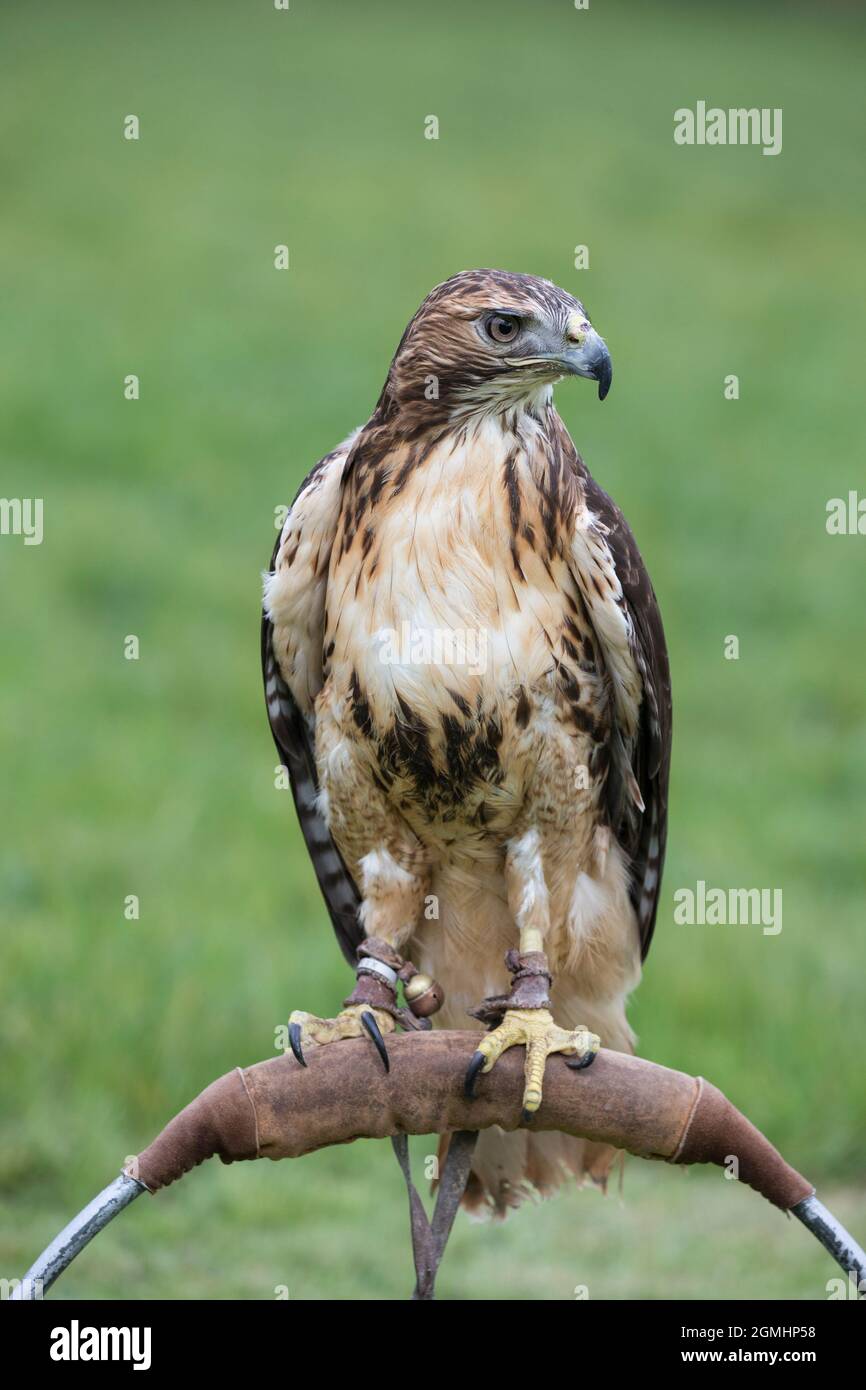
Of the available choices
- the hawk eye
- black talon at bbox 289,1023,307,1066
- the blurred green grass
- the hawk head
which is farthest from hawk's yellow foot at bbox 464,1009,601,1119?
the blurred green grass

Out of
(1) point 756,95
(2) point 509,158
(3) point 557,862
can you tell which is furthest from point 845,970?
(1) point 756,95

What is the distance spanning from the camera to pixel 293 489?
1177cm

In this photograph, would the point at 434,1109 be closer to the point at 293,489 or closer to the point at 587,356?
the point at 587,356

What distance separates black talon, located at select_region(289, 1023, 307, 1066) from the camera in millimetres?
Result: 3547

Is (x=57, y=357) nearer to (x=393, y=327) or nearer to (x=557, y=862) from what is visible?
(x=393, y=327)

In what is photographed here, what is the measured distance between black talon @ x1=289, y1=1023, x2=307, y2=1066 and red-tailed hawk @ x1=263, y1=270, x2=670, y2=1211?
12 mm

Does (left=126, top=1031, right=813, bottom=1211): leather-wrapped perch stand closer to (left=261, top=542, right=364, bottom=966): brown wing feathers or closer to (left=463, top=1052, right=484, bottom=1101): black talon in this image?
(left=463, top=1052, right=484, bottom=1101): black talon

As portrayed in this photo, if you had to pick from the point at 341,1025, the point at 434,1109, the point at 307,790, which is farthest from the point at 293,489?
the point at 434,1109

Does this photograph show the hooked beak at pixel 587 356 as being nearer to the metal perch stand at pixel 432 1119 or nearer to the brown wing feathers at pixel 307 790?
the brown wing feathers at pixel 307 790

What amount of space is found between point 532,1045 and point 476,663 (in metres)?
0.81

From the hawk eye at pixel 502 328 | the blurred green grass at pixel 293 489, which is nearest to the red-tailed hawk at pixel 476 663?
the hawk eye at pixel 502 328

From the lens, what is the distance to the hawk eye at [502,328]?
3768 mm

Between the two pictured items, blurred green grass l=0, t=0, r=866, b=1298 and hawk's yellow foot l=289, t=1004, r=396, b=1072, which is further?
blurred green grass l=0, t=0, r=866, b=1298

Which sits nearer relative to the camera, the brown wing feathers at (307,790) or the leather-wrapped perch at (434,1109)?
the leather-wrapped perch at (434,1109)
